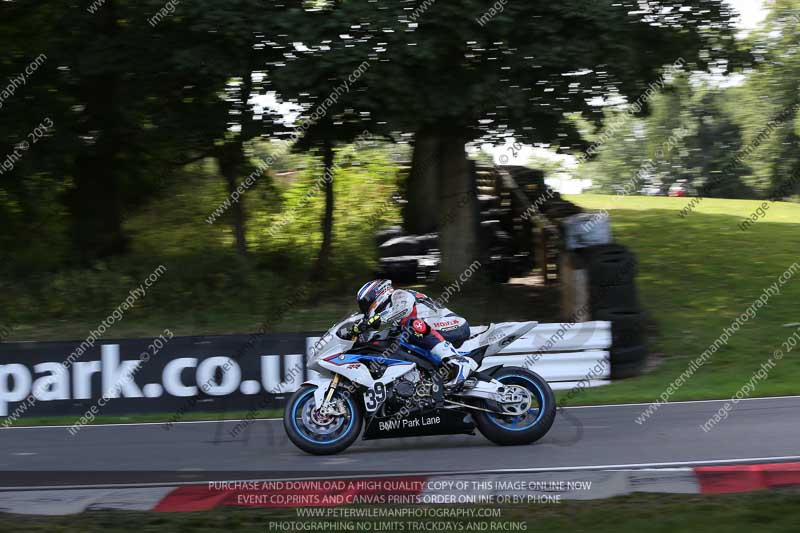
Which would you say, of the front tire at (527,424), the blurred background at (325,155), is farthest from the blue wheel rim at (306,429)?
the blurred background at (325,155)

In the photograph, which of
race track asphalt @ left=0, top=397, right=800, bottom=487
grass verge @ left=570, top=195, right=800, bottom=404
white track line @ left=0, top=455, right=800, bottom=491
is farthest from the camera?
grass verge @ left=570, top=195, right=800, bottom=404

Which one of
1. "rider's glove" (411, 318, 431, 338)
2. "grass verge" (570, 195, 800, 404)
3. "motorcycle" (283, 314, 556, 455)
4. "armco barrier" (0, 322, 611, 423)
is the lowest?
"grass verge" (570, 195, 800, 404)

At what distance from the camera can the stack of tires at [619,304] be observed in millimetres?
13594

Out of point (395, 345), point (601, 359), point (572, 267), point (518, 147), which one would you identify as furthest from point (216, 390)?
point (518, 147)

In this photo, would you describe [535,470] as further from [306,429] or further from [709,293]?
[709,293]

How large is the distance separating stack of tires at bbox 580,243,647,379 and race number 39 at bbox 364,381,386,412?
544cm

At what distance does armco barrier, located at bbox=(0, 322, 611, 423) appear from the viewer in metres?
12.7

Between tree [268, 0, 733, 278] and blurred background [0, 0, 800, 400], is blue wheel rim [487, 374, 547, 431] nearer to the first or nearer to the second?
blurred background [0, 0, 800, 400]

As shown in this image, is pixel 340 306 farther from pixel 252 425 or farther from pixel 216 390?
pixel 252 425

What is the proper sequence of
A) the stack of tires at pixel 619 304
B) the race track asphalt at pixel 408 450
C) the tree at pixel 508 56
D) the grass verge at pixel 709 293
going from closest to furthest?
the race track asphalt at pixel 408 450 → the grass verge at pixel 709 293 → the stack of tires at pixel 619 304 → the tree at pixel 508 56

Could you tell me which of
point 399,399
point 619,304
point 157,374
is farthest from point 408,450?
point 619,304

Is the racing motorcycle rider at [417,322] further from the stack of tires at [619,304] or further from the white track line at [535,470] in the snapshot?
the stack of tires at [619,304]

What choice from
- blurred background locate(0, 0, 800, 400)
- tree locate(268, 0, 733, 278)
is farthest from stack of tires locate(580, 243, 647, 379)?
tree locate(268, 0, 733, 278)

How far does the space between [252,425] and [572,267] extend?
677cm
